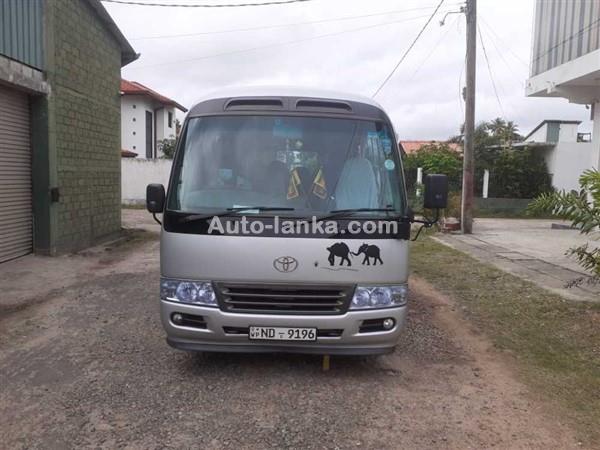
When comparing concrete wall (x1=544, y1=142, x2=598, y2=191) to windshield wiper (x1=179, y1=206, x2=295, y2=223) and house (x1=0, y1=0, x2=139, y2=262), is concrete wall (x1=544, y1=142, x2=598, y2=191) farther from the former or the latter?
windshield wiper (x1=179, y1=206, x2=295, y2=223)

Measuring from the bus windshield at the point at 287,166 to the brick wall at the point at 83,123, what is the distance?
7177 mm

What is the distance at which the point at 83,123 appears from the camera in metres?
11.9

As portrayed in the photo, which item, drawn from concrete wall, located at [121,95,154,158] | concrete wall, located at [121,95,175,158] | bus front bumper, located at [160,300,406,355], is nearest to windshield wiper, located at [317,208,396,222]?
bus front bumper, located at [160,300,406,355]

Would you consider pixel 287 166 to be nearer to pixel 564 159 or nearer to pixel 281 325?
pixel 281 325

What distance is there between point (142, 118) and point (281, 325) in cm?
2842

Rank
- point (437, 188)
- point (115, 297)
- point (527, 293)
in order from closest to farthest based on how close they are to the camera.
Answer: point (437, 188) → point (115, 297) → point (527, 293)

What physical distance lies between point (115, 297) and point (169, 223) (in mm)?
3770

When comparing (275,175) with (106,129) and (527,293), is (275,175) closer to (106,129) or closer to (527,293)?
(527,293)

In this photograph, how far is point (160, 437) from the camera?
356cm

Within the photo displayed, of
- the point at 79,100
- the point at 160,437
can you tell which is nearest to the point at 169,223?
the point at 160,437

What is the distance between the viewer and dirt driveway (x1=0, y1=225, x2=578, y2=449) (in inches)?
142

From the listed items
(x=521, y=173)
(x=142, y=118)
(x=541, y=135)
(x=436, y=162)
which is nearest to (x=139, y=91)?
(x=142, y=118)

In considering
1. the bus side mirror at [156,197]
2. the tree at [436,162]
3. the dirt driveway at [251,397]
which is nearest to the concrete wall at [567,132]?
the tree at [436,162]

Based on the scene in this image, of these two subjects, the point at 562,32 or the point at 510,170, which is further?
the point at 510,170
